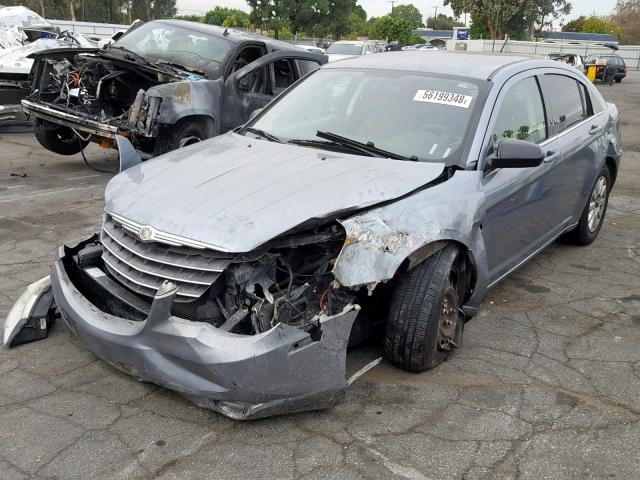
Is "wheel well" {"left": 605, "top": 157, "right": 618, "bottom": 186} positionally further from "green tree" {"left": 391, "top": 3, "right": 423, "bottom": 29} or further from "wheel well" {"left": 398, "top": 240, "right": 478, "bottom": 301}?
"green tree" {"left": 391, "top": 3, "right": 423, "bottom": 29}

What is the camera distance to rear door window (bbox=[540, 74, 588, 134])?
4844 millimetres

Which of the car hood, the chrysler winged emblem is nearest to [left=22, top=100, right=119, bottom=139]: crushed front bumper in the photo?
the car hood

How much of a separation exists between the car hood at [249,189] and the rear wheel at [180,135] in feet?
11.3

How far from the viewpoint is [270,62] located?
8328 mm

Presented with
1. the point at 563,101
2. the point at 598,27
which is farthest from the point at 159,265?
the point at 598,27

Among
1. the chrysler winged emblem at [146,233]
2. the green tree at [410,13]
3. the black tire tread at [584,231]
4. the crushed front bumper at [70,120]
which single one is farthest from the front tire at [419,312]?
the green tree at [410,13]

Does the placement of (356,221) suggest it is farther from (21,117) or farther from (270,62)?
(21,117)

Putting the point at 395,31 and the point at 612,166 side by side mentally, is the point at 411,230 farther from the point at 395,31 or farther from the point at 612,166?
the point at 395,31

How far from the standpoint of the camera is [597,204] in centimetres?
603

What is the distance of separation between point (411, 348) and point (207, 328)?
1.13 m

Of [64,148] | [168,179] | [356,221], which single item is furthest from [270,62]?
[356,221]

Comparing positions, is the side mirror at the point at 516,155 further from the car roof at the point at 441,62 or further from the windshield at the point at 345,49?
the windshield at the point at 345,49

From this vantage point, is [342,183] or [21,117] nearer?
[342,183]

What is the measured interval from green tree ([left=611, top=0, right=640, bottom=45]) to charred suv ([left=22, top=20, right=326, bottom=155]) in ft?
277
